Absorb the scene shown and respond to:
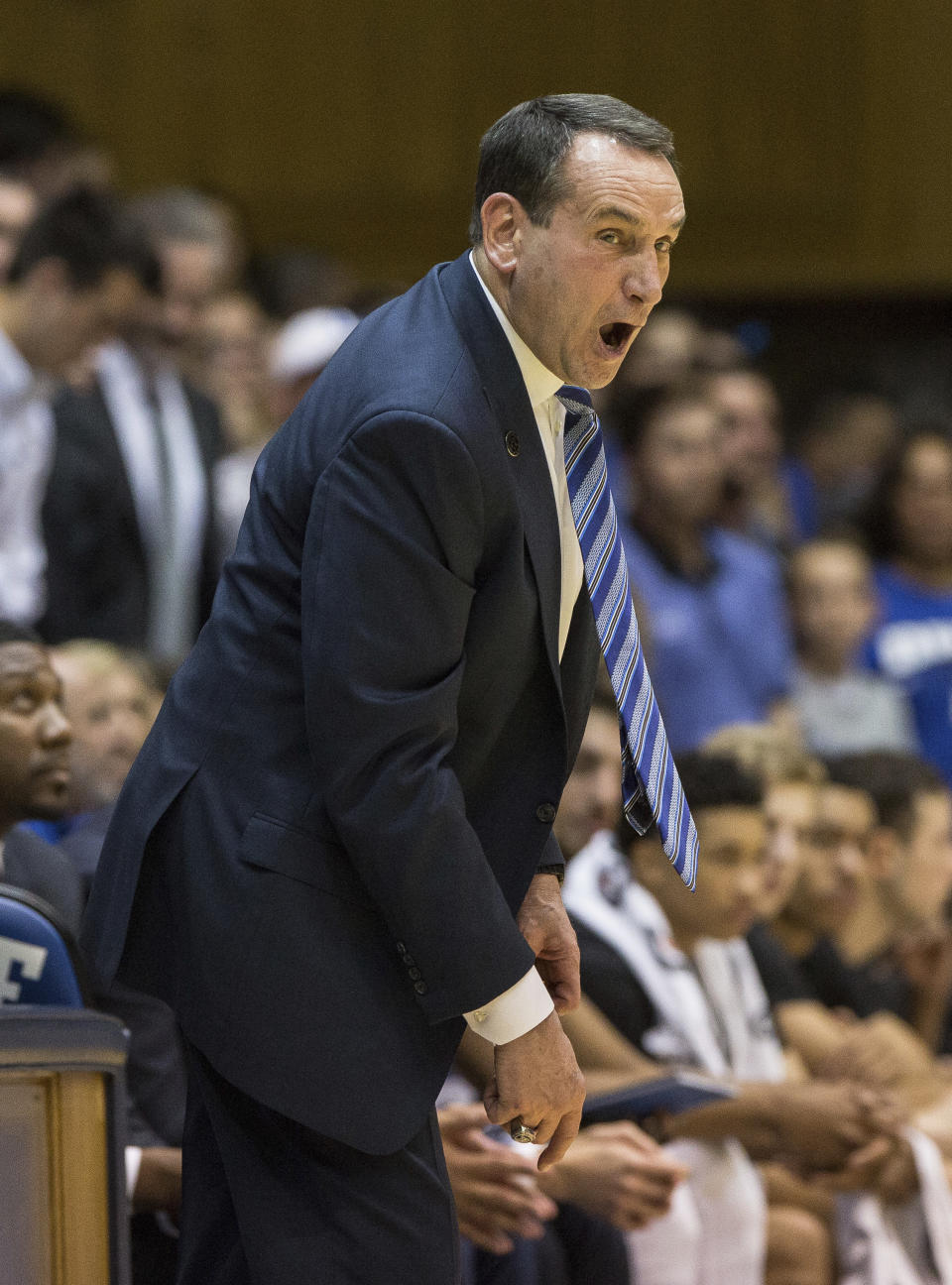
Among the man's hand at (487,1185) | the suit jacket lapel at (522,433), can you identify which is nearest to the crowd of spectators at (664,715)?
the man's hand at (487,1185)

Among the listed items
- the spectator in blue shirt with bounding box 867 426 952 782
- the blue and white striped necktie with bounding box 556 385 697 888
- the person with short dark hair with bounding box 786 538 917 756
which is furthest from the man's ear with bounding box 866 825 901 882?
the blue and white striped necktie with bounding box 556 385 697 888

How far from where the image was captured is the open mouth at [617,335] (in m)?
1.77

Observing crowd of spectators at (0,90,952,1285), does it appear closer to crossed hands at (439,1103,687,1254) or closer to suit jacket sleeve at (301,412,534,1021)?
crossed hands at (439,1103,687,1254)

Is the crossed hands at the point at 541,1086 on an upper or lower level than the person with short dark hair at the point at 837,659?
upper

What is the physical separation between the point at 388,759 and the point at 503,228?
476 millimetres

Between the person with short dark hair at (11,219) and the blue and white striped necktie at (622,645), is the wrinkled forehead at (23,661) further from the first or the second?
the person with short dark hair at (11,219)

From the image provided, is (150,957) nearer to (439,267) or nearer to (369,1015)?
(369,1015)

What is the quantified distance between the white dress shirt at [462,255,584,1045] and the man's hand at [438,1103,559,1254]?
851mm

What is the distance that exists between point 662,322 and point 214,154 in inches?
82.3

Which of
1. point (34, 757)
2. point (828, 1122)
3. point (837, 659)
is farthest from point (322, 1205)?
point (837, 659)

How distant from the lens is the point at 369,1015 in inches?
66.5

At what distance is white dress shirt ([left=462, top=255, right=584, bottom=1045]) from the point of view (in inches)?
66.4

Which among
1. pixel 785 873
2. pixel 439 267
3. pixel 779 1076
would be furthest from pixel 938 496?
pixel 439 267

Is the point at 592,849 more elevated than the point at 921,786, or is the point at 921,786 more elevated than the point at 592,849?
the point at 592,849
